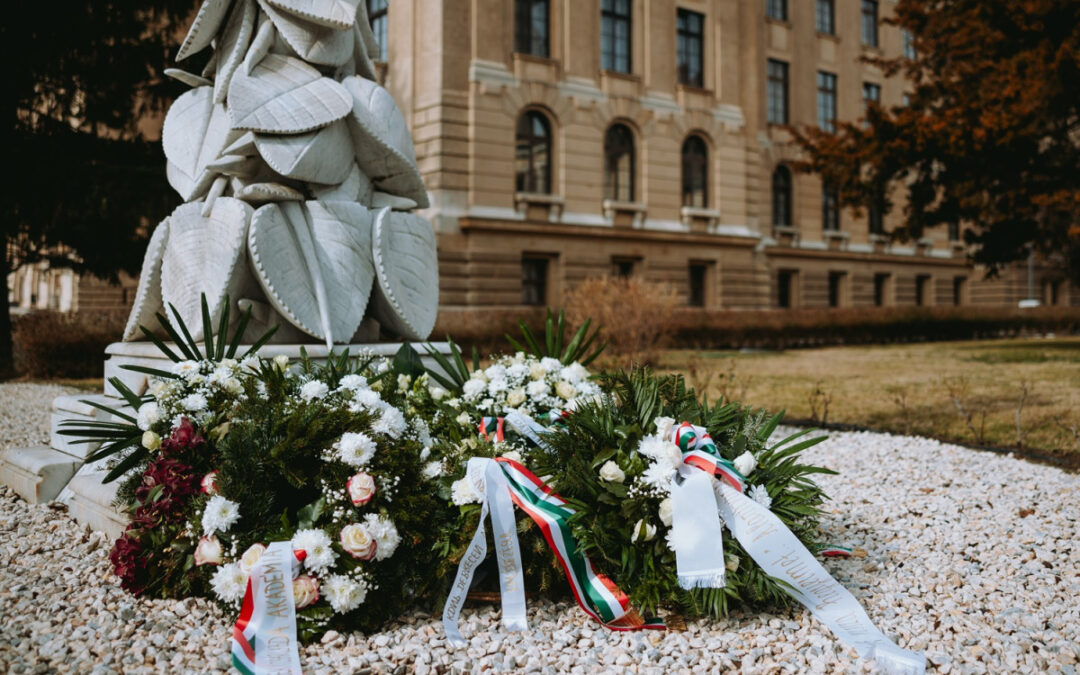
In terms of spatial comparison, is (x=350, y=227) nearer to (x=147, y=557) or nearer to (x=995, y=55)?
(x=147, y=557)

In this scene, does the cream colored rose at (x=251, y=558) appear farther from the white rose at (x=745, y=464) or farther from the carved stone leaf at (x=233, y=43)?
the carved stone leaf at (x=233, y=43)

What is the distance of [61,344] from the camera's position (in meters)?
12.1

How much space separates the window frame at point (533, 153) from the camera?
827 inches

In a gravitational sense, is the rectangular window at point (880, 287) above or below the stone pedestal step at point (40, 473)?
above

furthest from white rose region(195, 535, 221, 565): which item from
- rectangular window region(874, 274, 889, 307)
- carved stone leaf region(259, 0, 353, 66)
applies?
rectangular window region(874, 274, 889, 307)

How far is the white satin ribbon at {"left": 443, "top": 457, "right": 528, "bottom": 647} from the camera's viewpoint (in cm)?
284

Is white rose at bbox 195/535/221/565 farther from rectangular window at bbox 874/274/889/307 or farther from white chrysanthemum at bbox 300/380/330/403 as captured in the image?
rectangular window at bbox 874/274/889/307

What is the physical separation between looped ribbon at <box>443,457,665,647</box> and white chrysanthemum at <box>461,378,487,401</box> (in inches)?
30.4

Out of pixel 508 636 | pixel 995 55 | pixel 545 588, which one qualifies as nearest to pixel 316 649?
pixel 508 636

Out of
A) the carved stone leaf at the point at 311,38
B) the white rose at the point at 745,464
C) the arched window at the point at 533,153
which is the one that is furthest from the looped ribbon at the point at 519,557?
the arched window at the point at 533,153

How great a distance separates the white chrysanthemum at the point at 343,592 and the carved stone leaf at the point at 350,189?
9.17 ft

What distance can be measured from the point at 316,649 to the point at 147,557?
0.86 metres

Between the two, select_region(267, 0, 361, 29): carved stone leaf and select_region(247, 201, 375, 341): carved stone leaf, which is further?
select_region(267, 0, 361, 29): carved stone leaf

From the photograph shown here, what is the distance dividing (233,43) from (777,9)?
2735 centimetres
